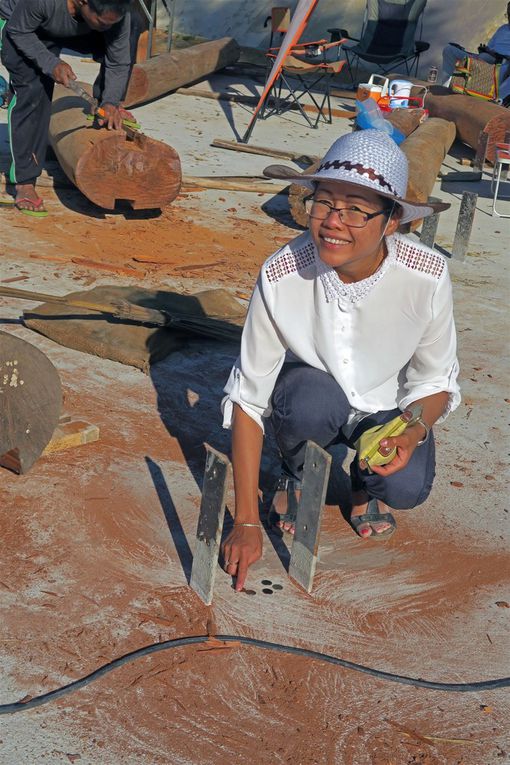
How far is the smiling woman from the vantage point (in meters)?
3.10

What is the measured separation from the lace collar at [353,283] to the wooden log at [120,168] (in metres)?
4.01

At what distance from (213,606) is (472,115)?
9434 mm

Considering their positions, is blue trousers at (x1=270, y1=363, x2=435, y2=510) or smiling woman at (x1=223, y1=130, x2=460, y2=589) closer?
smiling woman at (x1=223, y1=130, x2=460, y2=589)

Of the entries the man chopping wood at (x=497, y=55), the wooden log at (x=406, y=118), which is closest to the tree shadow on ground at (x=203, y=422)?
the wooden log at (x=406, y=118)

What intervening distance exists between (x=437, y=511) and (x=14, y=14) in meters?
4.62

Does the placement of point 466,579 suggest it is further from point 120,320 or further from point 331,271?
point 120,320

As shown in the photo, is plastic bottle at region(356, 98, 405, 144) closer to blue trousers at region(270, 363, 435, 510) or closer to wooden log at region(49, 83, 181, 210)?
wooden log at region(49, 83, 181, 210)

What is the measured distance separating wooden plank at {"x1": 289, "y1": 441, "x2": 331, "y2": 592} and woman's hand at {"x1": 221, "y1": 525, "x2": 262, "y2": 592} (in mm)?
174

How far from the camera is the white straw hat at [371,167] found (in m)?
3.00

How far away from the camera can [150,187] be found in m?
7.12

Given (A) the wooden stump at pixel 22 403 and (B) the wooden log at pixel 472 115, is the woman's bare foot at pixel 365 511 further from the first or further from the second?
(B) the wooden log at pixel 472 115

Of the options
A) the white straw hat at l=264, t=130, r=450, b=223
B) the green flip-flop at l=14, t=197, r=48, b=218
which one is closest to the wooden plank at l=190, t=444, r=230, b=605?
the white straw hat at l=264, t=130, r=450, b=223

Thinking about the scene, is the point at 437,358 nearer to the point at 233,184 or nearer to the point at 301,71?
the point at 233,184

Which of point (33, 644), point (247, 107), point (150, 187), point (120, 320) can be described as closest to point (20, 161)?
point (150, 187)
